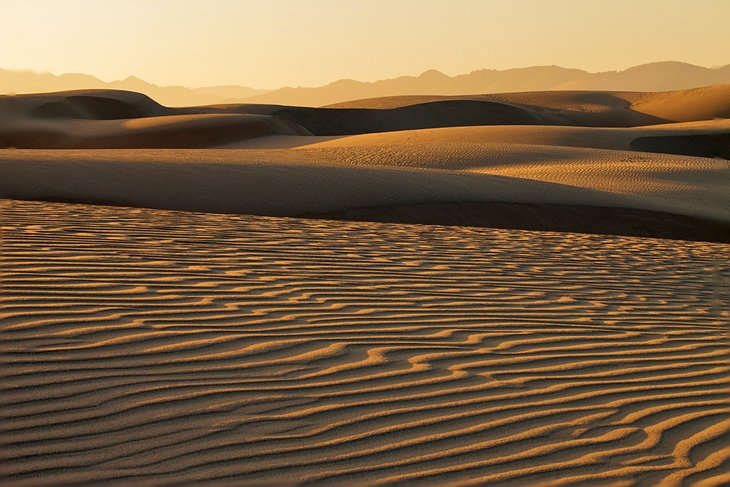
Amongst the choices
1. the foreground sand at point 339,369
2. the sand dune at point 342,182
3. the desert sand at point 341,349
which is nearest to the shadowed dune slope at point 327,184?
the sand dune at point 342,182

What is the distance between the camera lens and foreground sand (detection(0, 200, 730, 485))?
3305mm

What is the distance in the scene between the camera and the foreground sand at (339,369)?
3.30 metres

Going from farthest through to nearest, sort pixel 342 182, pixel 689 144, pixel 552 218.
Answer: pixel 689 144 → pixel 342 182 → pixel 552 218

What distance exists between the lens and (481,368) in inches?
178

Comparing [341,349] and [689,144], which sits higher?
[341,349]

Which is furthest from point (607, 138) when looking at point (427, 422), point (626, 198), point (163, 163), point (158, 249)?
point (427, 422)

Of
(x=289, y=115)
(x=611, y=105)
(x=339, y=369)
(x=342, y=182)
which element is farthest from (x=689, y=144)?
(x=611, y=105)

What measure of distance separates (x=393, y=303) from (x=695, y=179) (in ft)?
48.0

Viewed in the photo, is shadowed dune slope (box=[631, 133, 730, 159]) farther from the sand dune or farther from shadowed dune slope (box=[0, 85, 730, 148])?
shadowed dune slope (box=[0, 85, 730, 148])

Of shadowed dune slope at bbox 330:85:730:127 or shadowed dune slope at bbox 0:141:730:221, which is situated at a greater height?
shadowed dune slope at bbox 330:85:730:127

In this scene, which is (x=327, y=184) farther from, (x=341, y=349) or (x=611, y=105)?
(x=611, y=105)

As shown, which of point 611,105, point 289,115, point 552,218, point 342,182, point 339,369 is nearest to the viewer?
point 339,369

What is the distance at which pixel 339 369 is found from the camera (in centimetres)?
429

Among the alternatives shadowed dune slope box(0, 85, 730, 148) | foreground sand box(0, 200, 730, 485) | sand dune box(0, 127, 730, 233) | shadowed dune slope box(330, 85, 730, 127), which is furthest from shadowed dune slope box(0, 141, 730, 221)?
shadowed dune slope box(330, 85, 730, 127)
